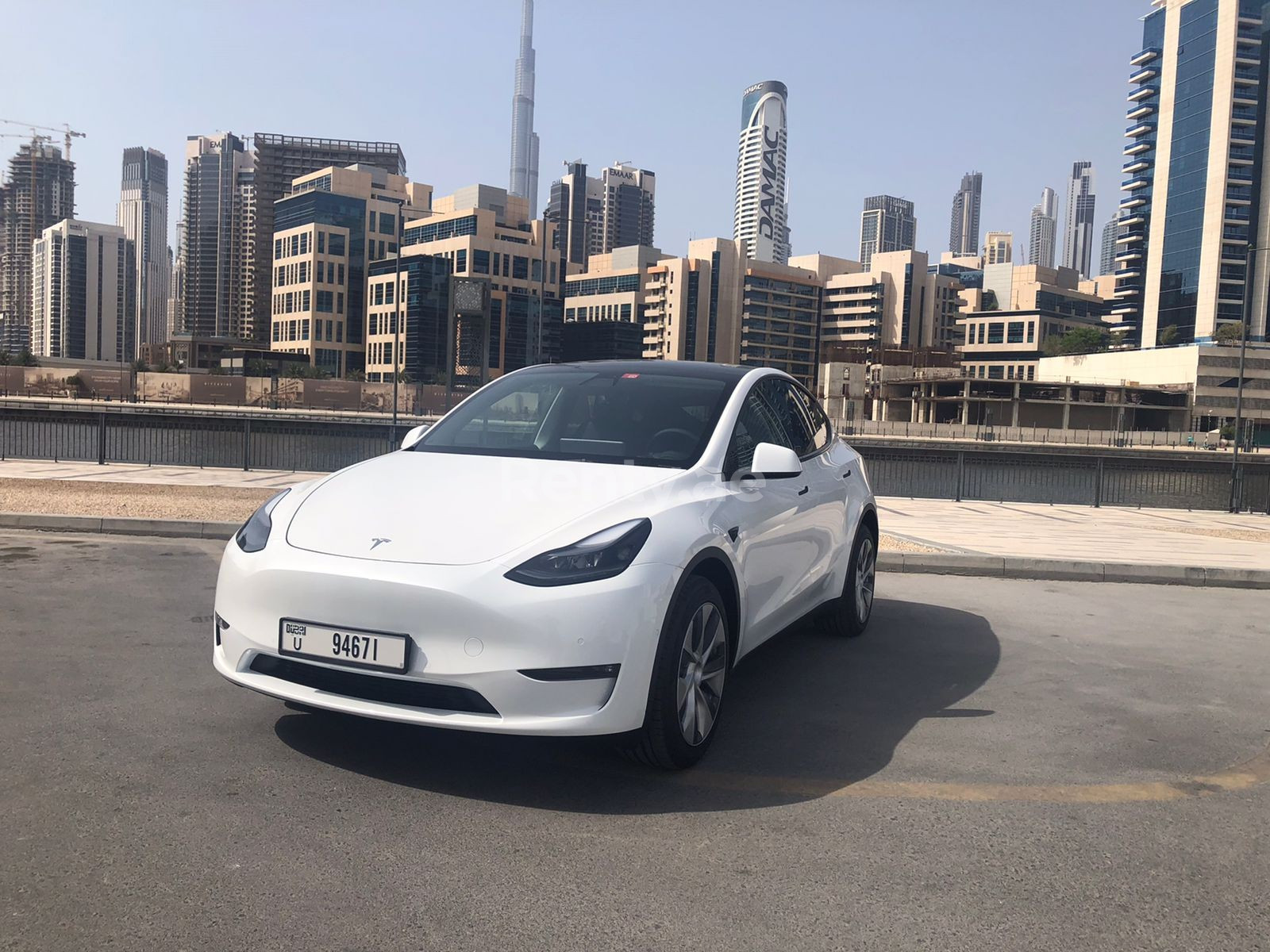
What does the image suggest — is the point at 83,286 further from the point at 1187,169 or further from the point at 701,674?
the point at 701,674

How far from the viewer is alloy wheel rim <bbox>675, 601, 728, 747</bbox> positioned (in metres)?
4.02

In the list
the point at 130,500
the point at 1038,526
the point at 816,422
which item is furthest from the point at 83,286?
the point at 816,422

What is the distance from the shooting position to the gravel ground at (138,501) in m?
11.4

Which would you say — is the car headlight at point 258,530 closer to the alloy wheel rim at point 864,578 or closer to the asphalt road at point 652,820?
the asphalt road at point 652,820

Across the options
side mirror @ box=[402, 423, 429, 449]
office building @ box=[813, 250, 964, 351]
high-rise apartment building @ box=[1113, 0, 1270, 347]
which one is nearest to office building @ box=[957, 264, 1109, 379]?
office building @ box=[813, 250, 964, 351]

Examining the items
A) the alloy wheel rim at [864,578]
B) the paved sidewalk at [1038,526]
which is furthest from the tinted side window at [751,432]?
the paved sidewalk at [1038,526]

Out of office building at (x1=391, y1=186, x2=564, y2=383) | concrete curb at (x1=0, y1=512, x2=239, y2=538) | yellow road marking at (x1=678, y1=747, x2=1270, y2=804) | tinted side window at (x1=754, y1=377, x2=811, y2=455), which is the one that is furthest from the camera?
office building at (x1=391, y1=186, x2=564, y2=383)

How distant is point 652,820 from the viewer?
3641mm

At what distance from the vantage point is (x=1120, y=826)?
3.75 meters

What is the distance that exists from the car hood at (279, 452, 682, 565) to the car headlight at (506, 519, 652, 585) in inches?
3.4

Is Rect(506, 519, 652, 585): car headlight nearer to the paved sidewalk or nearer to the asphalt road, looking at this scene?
the asphalt road

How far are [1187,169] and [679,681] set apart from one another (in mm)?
150220

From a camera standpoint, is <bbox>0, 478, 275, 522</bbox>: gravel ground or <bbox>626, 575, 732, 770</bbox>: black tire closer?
<bbox>626, 575, 732, 770</bbox>: black tire

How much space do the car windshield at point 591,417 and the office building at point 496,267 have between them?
397 ft
